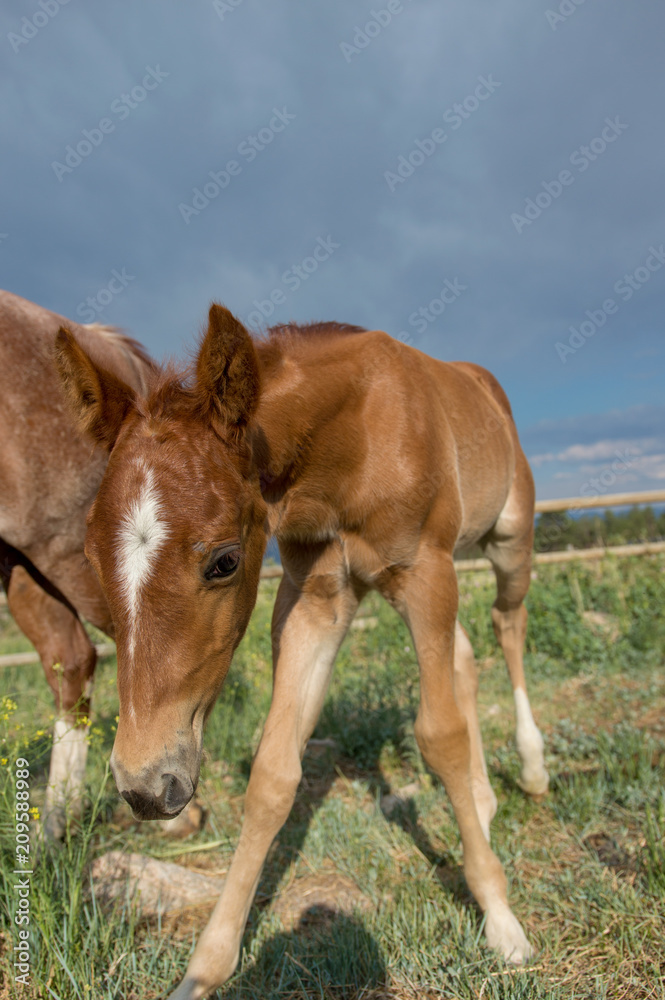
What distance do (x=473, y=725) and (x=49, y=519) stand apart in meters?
2.25

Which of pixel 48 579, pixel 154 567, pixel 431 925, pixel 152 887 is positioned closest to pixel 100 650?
pixel 48 579

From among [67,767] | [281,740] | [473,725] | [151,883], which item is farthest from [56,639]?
[473,725]

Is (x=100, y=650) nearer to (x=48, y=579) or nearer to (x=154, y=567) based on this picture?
(x=48, y=579)

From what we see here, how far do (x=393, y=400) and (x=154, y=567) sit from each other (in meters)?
1.25

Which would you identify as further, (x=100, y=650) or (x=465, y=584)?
(x=465, y=584)

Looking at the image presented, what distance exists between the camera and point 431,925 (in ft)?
6.93

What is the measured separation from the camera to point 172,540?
146cm

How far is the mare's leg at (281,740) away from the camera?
193cm

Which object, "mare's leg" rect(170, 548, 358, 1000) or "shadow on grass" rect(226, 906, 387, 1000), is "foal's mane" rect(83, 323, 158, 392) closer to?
"mare's leg" rect(170, 548, 358, 1000)

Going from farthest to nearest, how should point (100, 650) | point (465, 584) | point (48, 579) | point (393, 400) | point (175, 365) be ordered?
point (465, 584) < point (100, 650) < point (48, 579) < point (393, 400) < point (175, 365)

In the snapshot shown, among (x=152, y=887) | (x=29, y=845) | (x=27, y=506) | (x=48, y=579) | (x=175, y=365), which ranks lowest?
(x=152, y=887)

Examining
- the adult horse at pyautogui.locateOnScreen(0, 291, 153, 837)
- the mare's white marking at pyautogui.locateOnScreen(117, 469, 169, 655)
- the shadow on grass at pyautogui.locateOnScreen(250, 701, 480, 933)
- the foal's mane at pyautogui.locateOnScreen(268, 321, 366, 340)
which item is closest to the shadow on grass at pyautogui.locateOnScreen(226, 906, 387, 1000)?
the shadow on grass at pyautogui.locateOnScreen(250, 701, 480, 933)

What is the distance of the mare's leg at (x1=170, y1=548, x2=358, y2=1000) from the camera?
1.93m

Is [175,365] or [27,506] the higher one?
[175,365]
